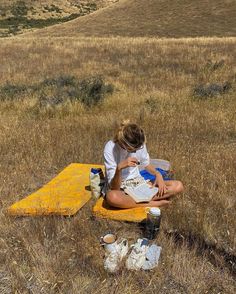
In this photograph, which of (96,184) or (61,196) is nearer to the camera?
(96,184)

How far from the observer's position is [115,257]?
410 centimetres

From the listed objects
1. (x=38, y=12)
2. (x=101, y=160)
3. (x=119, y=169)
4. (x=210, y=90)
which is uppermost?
(x=119, y=169)

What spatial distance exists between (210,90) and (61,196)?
6.55 metres

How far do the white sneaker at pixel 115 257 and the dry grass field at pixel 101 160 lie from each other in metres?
0.06

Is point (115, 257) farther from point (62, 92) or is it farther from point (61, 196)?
point (62, 92)

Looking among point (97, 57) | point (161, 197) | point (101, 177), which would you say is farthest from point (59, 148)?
point (97, 57)

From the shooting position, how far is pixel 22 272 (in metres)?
4.01

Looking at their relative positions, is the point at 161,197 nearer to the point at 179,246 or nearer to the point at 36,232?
the point at 179,246

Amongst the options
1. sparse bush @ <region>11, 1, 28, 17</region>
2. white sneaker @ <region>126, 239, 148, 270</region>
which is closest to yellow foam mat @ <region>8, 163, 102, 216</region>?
white sneaker @ <region>126, 239, 148, 270</region>

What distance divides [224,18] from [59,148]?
41.1m

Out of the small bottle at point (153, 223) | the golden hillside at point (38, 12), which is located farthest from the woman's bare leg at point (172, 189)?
the golden hillside at point (38, 12)

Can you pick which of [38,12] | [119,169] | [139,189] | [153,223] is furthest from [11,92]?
[38,12]

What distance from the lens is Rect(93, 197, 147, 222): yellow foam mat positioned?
16.5 feet

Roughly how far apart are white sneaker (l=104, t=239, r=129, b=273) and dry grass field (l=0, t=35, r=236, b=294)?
0.06 metres
